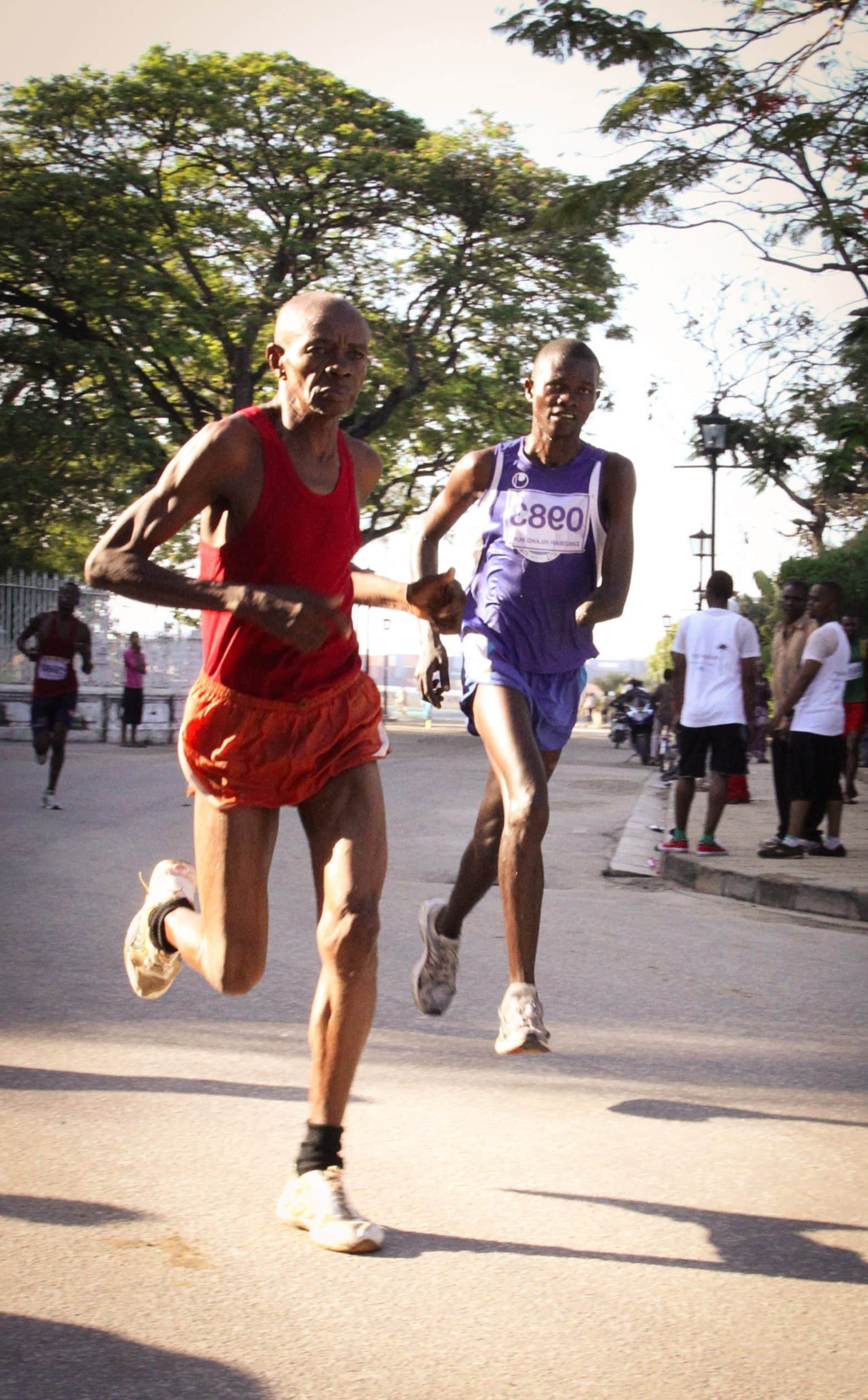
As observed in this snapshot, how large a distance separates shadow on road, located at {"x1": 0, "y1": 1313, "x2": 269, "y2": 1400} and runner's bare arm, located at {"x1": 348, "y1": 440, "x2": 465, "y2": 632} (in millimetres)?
1927

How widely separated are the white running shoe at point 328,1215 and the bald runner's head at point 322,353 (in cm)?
169

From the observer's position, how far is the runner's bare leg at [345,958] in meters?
3.62

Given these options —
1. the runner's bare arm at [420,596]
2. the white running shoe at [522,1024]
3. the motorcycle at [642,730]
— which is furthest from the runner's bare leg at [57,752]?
the motorcycle at [642,730]

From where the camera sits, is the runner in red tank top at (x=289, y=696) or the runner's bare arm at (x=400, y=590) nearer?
the runner in red tank top at (x=289, y=696)

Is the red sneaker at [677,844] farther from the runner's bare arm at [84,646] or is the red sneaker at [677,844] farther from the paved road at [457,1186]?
the runner's bare arm at [84,646]

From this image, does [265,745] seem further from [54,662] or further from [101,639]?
[101,639]

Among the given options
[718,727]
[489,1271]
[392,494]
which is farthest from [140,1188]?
[392,494]

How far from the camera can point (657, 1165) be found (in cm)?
413

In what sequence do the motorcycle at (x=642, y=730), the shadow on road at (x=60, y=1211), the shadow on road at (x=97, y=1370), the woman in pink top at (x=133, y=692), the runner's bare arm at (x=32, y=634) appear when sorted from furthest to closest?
the motorcycle at (x=642, y=730), the woman in pink top at (x=133, y=692), the runner's bare arm at (x=32, y=634), the shadow on road at (x=60, y=1211), the shadow on road at (x=97, y=1370)

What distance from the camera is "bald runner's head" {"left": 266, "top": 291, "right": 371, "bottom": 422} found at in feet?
12.2

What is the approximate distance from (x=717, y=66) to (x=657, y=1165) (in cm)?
1021

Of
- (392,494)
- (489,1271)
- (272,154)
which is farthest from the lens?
(392,494)

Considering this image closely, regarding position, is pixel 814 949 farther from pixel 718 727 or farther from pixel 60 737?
pixel 60 737

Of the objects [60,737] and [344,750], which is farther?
[60,737]
